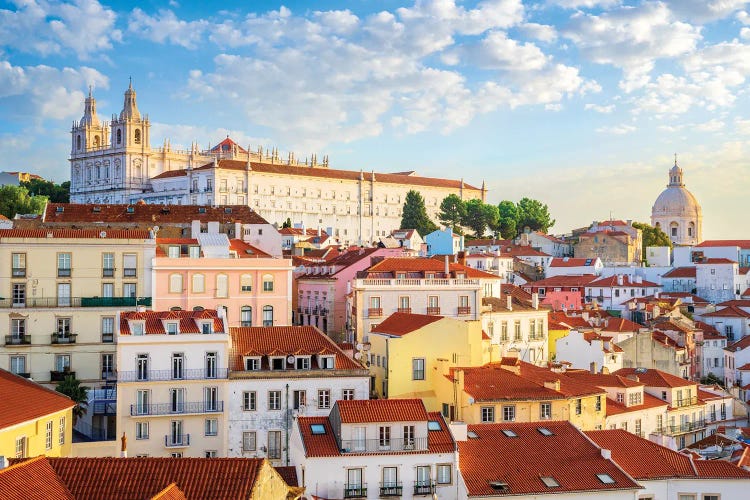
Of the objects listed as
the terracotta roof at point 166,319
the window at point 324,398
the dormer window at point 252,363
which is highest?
the terracotta roof at point 166,319

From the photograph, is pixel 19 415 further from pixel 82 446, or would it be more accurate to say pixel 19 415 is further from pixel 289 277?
pixel 289 277

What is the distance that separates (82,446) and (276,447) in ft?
26.9

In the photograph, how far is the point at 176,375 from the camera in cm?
4162

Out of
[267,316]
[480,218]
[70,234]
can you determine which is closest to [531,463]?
[267,316]

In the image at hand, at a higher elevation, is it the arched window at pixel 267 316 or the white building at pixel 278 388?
the arched window at pixel 267 316

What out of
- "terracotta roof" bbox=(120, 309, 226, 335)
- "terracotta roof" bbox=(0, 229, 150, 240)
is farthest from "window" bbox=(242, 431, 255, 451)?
"terracotta roof" bbox=(0, 229, 150, 240)

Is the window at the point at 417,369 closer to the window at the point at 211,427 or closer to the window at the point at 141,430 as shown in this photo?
the window at the point at 211,427

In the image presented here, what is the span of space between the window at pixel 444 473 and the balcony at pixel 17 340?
77.9 feet

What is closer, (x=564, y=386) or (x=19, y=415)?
(x=19, y=415)

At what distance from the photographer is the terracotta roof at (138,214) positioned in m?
76.5

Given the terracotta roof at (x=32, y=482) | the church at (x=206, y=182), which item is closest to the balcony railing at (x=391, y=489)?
the terracotta roof at (x=32, y=482)

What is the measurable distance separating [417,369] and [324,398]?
6212 millimetres

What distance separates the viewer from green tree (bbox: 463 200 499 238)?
170250 mm

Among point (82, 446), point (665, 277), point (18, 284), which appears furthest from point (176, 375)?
point (665, 277)
